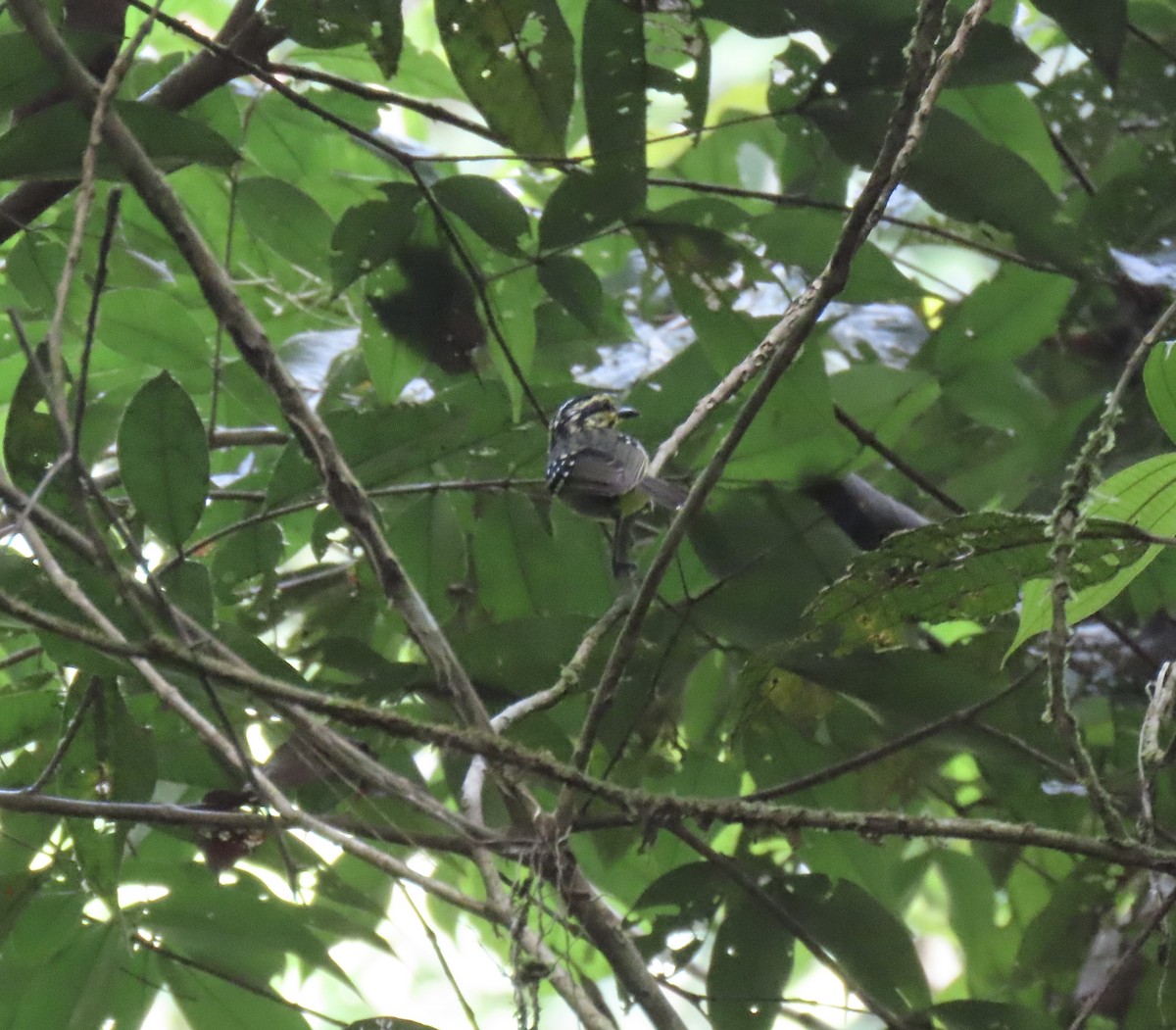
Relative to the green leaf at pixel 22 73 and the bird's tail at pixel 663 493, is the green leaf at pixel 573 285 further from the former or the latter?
the green leaf at pixel 22 73

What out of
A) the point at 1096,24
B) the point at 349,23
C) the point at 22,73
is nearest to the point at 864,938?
the point at 1096,24

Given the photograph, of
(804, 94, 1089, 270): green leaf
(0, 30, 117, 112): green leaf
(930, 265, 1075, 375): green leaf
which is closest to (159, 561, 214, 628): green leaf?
(0, 30, 117, 112): green leaf

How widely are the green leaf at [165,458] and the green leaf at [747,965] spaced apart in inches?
29.5

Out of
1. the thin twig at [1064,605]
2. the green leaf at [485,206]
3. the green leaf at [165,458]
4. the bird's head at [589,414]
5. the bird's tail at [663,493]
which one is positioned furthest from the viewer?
the bird's head at [589,414]

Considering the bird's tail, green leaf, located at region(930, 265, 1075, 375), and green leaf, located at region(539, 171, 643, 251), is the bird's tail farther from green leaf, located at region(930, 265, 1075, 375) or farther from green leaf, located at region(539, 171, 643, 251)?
green leaf, located at region(930, 265, 1075, 375)

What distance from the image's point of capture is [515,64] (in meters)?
1.38

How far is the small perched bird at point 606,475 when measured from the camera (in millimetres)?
1532

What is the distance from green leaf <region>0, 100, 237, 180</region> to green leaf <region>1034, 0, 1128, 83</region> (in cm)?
90

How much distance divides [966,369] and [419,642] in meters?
0.92

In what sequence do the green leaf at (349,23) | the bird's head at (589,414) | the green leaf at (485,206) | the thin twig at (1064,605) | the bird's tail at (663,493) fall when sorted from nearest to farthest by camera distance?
the thin twig at (1064,605) → the green leaf at (349,23) → the green leaf at (485,206) → the bird's tail at (663,493) → the bird's head at (589,414)

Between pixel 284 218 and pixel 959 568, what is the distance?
1117 mm

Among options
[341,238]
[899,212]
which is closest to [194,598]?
[341,238]

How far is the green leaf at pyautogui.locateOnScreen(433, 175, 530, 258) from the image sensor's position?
4.73 feet

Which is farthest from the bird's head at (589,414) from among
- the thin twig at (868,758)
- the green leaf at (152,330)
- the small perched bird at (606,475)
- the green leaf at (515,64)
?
the thin twig at (868,758)
